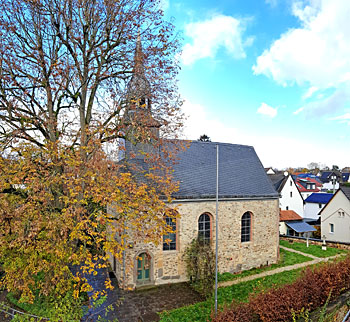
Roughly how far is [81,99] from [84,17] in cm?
308

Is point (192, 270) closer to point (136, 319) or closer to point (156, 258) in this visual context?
point (156, 258)

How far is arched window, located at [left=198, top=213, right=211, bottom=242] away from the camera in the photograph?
1477 centimetres

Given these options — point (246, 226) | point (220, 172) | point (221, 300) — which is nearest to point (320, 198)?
point (246, 226)

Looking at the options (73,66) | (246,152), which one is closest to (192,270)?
(246,152)

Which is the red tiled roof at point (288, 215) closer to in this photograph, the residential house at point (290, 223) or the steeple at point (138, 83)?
the residential house at point (290, 223)

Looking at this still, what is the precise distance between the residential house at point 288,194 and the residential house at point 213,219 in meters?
16.9

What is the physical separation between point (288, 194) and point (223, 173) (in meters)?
21.4

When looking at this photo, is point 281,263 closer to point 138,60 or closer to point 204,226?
point 204,226

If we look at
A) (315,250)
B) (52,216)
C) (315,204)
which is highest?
(52,216)

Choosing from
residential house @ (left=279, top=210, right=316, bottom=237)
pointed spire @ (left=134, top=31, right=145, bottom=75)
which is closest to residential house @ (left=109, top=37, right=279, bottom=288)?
pointed spire @ (left=134, top=31, right=145, bottom=75)

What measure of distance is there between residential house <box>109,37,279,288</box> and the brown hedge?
599 cm

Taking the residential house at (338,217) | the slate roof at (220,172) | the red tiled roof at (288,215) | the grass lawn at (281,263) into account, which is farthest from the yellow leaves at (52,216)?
the red tiled roof at (288,215)

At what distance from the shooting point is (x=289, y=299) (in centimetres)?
756

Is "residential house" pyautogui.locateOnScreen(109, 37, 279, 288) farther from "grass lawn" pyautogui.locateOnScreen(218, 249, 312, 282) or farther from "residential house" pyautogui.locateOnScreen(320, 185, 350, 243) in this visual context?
"residential house" pyautogui.locateOnScreen(320, 185, 350, 243)
